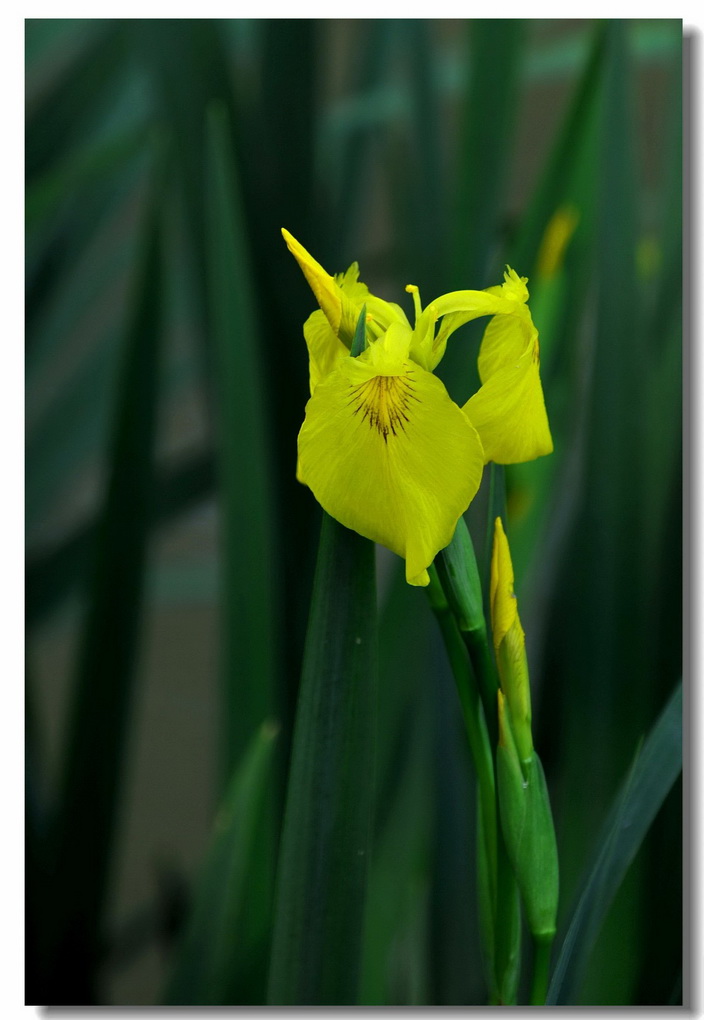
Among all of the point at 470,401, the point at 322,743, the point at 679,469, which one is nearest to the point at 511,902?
the point at 322,743

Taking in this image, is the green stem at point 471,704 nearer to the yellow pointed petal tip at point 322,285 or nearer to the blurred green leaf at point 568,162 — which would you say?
A: the yellow pointed petal tip at point 322,285

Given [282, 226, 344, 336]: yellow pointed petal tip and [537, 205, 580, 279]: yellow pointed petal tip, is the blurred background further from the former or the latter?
[282, 226, 344, 336]: yellow pointed petal tip

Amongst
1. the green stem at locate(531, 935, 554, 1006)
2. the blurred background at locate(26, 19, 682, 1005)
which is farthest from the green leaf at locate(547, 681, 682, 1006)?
the blurred background at locate(26, 19, 682, 1005)

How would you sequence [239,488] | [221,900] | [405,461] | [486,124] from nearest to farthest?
[405,461] → [221,900] → [239,488] → [486,124]

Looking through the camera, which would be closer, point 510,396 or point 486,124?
point 510,396

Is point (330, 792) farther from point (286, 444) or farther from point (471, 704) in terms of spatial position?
point (286, 444)

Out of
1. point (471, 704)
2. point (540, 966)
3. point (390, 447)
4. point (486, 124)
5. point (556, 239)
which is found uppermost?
point (486, 124)

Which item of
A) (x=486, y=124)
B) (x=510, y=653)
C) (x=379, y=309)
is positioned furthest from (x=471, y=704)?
(x=486, y=124)
